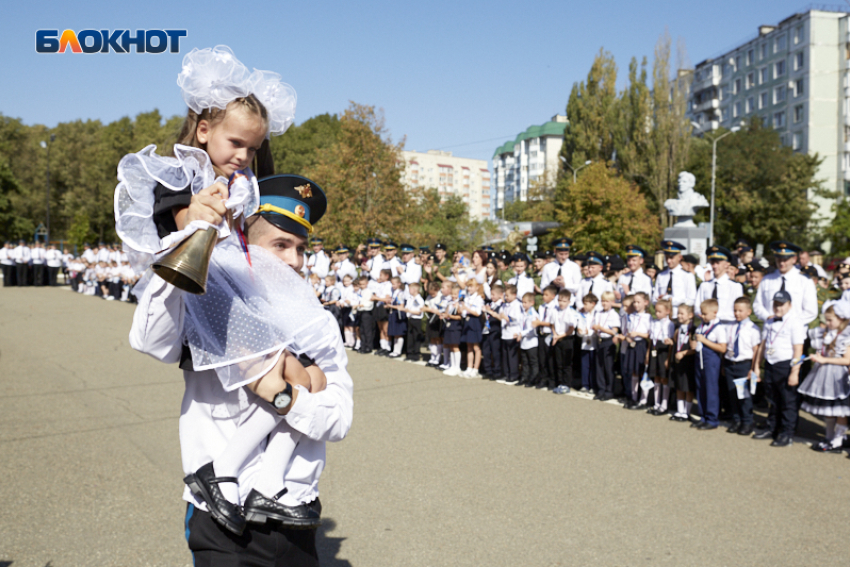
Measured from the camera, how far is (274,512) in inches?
75.1

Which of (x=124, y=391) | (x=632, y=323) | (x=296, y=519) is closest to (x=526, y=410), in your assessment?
(x=632, y=323)

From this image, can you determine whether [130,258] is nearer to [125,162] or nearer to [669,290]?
[125,162]

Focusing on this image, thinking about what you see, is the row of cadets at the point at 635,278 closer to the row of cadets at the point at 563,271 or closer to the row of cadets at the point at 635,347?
the row of cadets at the point at 563,271

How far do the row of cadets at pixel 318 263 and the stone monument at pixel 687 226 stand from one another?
11585 mm

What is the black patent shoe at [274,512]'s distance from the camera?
189 cm

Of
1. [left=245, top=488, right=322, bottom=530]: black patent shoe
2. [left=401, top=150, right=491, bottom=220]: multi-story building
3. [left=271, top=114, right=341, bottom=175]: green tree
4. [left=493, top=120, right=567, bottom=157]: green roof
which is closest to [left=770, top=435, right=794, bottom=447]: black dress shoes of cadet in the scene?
[left=245, top=488, right=322, bottom=530]: black patent shoe

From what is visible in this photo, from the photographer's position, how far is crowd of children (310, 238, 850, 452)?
25.5 feet

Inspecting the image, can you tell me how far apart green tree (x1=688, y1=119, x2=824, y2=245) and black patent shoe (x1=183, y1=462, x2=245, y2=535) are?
48.2 metres

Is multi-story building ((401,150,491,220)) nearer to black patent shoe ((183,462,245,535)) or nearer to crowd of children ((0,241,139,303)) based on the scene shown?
crowd of children ((0,241,139,303))

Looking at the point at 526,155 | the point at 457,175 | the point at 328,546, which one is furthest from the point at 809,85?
the point at 457,175

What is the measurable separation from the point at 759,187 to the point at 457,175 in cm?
12413

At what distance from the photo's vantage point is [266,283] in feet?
5.83

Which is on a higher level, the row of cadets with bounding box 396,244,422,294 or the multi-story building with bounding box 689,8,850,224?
the multi-story building with bounding box 689,8,850,224

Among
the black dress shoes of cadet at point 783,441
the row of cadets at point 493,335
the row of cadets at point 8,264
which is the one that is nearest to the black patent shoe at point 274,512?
the black dress shoes of cadet at point 783,441
